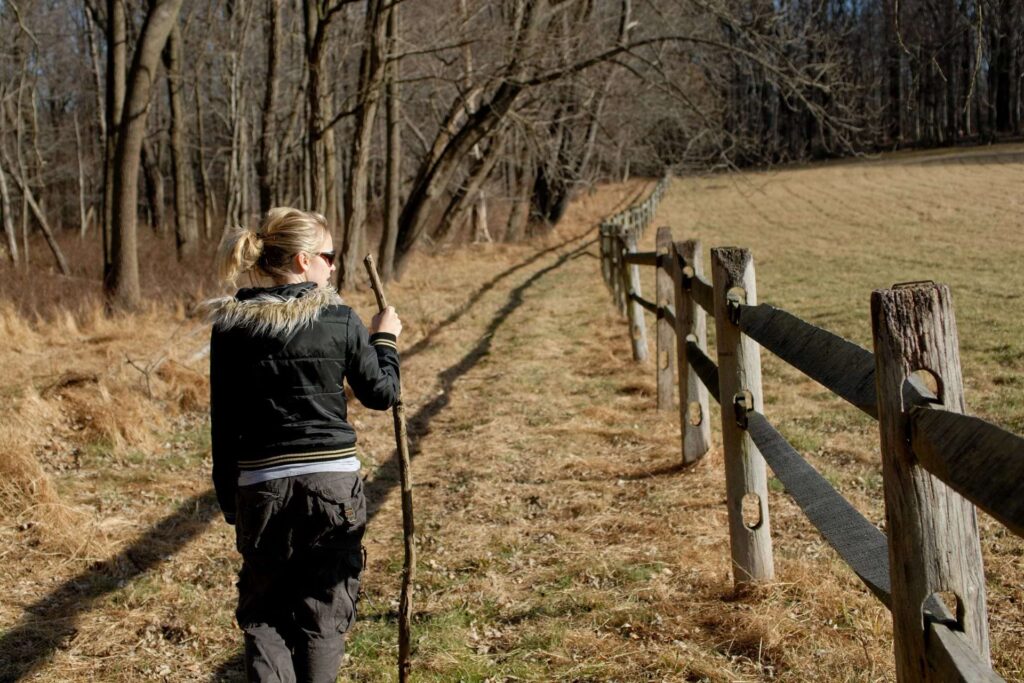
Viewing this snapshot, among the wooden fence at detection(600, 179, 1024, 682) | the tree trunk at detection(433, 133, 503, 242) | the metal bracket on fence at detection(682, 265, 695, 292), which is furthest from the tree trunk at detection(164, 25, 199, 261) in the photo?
the wooden fence at detection(600, 179, 1024, 682)

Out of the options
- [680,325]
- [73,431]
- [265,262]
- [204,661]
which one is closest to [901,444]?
[265,262]

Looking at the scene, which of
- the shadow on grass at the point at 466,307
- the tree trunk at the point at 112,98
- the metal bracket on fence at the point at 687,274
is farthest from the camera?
the tree trunk at the point at 112,98

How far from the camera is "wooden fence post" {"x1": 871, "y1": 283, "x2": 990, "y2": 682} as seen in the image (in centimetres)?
205

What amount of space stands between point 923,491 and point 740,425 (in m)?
1.99

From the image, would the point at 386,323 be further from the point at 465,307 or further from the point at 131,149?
the point at 131,149

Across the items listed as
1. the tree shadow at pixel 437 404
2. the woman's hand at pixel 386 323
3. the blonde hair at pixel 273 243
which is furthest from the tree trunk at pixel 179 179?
the blonde hair at pixel 273 243

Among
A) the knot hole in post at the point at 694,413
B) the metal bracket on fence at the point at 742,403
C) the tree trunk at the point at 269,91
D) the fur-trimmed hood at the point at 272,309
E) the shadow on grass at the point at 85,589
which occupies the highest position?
the tree trunk at the point at 269,91

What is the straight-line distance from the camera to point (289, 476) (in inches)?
114

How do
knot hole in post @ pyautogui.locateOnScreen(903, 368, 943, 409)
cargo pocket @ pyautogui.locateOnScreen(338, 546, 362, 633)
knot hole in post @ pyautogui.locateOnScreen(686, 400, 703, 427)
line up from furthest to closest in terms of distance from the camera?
knot hole in post @ pyautogui.locateOnScreen(686, 400, 703, 427), cargo pocket @ pyautogui.locateOnScreen(338, 546, 362, 633), knot hole in post @ pyautogui.locateOnScreen(903, 368, 943, 409)

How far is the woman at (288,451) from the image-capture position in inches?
114

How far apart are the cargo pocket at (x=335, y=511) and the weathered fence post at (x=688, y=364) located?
3.12m

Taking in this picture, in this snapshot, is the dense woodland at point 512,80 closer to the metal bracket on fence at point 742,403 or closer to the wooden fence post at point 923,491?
the metal bracket on fence at point 742,403

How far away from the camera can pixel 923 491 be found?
208 centimetres

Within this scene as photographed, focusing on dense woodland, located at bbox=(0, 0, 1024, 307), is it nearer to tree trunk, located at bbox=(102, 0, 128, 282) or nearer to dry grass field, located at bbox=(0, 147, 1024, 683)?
tree trunk, located at bbox=(102, 0, 128, 282)
